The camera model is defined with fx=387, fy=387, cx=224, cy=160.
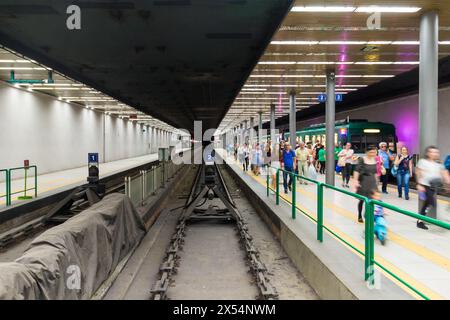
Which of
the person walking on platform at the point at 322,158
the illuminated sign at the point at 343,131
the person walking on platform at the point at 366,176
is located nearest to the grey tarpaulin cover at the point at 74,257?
the person walking on platform at the point at 366,176

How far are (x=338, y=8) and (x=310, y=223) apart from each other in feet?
15.8

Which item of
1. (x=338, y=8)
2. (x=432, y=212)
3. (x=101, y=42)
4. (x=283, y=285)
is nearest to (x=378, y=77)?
(x=338, y=8)

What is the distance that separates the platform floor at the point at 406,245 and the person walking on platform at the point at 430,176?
1.85m

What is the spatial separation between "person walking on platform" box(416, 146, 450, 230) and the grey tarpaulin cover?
19.3 feet

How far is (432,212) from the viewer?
25.6ft

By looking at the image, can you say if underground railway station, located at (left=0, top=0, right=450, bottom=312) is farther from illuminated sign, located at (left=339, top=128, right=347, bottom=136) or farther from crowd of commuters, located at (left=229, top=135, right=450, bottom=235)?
illuminated sign, located at (left=339, top=128, right=347, bottom=136)

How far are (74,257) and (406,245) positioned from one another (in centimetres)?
427

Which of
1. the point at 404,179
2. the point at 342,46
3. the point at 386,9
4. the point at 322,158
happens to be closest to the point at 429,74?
the point at 386,9

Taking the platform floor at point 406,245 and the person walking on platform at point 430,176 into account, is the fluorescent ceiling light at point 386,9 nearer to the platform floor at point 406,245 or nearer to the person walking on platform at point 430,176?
the person walking on platform at point 430,176

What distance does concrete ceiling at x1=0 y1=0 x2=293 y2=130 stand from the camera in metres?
7.61

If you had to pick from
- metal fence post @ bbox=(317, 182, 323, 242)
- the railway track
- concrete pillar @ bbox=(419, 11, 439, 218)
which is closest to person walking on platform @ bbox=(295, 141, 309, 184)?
the railway track
